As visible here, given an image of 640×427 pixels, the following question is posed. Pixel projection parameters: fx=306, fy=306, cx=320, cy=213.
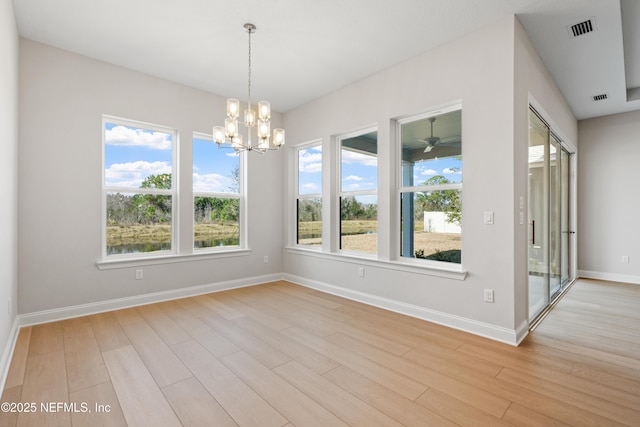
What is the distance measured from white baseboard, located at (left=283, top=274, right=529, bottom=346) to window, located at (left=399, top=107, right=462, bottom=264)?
0.59m

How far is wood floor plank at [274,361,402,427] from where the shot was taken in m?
1.75

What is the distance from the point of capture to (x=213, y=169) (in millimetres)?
4695

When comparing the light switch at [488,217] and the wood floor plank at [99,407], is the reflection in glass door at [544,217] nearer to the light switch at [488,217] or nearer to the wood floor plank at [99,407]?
the light switch at [488,217]

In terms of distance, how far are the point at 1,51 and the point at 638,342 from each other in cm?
572

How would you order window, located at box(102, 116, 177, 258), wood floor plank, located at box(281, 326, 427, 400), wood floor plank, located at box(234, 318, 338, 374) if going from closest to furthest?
wood floor plank, located at box(281, 326, 427, 400), wood floor plank, located at box(234, 318, 338, 374), window, located at box(102, 116, 177, 258)

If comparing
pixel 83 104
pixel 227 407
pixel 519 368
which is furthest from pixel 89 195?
pixel 519 368

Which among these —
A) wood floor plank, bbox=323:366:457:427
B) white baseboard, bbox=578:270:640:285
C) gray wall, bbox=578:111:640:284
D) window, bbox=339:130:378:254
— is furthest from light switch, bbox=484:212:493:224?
white baseboard, bbox=578:270:640:285

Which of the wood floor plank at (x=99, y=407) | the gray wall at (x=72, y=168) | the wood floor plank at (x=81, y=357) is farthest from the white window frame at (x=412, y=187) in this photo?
the wood floor plank at (x=81, y=357)

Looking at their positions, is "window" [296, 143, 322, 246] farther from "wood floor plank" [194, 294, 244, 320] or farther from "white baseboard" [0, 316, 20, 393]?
"white baseboard" [0, 316, 20, 393]

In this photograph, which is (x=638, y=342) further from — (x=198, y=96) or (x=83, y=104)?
(x=83, y=104)

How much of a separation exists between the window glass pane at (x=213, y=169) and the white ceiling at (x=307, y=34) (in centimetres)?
97

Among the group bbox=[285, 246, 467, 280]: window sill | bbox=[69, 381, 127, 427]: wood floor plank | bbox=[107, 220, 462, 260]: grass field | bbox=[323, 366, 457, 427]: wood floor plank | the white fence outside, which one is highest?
the white fence outside

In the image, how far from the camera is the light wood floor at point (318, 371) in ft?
5.88

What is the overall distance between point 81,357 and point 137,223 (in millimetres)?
1866
